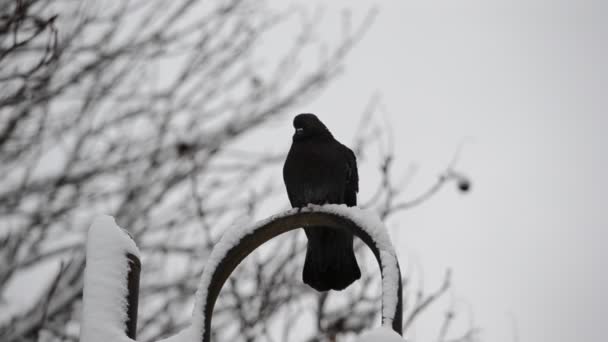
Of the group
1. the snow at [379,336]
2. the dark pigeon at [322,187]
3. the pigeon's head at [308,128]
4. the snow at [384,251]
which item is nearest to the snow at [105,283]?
the snow at [384,251]

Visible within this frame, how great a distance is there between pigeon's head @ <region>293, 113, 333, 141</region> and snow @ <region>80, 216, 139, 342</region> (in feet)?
5.68

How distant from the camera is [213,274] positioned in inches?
65.5

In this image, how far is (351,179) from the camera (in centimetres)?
345

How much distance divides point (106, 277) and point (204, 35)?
397cm

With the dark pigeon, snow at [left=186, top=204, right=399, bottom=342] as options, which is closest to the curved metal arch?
snow at [left=186, top=204, right=399, bottom=342]

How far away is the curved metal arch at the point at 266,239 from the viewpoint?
1.61m

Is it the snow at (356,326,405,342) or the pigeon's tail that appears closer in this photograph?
the snow at (356,326,405,342)

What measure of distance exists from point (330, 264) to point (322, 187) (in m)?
0.44

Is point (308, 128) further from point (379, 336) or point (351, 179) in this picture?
point (379, 336)

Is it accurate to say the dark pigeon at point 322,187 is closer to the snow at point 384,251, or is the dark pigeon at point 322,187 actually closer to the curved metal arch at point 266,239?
the curved metal arch at point 266,239

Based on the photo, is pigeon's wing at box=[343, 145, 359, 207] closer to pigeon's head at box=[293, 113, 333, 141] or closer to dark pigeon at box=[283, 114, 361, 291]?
dark pigeon at box=[283, 114, 361, 291]

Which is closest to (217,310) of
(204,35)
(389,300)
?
(204,35)

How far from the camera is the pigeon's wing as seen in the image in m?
3.38

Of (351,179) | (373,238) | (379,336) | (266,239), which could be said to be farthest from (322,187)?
(379,336)
